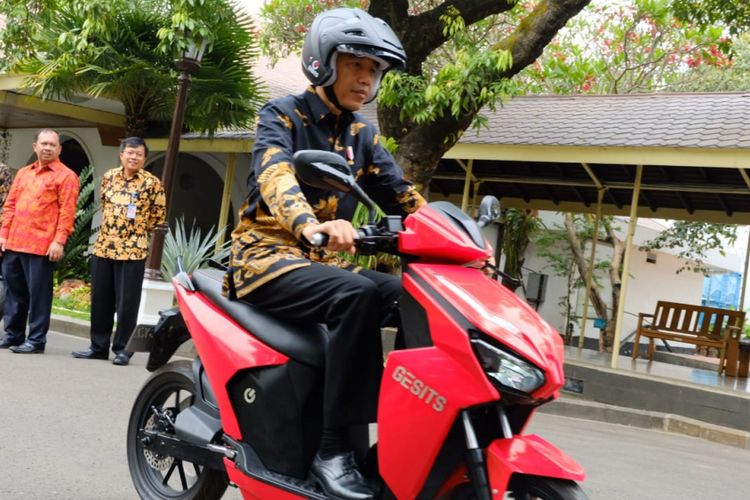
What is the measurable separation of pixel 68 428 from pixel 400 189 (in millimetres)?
2871

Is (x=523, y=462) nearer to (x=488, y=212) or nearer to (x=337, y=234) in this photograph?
(x=337, y=234)

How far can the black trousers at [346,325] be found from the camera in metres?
3.25

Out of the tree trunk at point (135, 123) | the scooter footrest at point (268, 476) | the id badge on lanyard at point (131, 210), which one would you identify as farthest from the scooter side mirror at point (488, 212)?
the tree trunk at point (135, 123)

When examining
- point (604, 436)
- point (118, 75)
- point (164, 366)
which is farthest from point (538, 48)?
point (164, 366)

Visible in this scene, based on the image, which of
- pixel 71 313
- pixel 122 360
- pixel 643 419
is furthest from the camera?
pixel 71 313

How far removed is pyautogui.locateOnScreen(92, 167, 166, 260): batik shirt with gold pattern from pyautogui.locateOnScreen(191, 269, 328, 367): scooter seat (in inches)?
195

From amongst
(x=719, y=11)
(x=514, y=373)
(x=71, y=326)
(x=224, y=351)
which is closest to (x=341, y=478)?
(x=224, y=351)

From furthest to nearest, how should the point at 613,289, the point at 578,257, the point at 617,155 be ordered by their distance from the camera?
the point at 578,257 < the point at 613,289 < the point at 617,155

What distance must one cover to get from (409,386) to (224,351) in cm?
87

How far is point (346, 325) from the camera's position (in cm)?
325

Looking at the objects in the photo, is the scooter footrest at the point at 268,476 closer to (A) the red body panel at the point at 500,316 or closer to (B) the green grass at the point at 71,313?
(A) the red body panel at the point at 500,316

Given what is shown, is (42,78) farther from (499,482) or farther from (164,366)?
(499,482)

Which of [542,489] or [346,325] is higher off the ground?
[346,325]

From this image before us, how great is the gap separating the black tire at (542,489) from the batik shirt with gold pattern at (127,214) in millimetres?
6111
